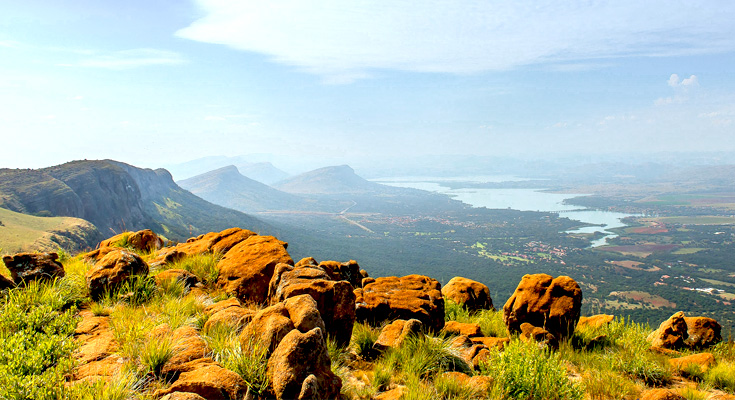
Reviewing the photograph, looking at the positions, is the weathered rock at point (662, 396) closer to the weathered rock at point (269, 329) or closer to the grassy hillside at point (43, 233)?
the weathered rock at point (269, 329)

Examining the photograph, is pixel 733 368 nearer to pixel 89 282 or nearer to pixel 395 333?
pixel 395 333

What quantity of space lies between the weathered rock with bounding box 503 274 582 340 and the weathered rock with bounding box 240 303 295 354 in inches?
267

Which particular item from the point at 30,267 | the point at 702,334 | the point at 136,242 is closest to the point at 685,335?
the point at 702,334

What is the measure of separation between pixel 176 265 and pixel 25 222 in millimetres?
108600

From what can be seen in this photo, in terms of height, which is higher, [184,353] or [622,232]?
[184,353]

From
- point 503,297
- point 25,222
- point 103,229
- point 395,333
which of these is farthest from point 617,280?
point 103,229

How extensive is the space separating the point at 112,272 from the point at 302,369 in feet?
19.1

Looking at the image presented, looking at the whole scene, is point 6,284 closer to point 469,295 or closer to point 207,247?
point 207,247

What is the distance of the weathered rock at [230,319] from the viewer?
234 inches

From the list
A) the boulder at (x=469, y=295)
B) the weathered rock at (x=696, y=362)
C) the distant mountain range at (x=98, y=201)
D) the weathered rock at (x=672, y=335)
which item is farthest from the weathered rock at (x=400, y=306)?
the distant mountain range at (x=98, y=201)

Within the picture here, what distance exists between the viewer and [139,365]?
481 cm

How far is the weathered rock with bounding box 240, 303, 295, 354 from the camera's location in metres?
5.08

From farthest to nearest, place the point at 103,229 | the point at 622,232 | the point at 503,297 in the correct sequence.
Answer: the point at 622,232
the point at 103,229
the point at 503,297

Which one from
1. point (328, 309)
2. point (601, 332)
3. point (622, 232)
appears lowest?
point (622, 232)
